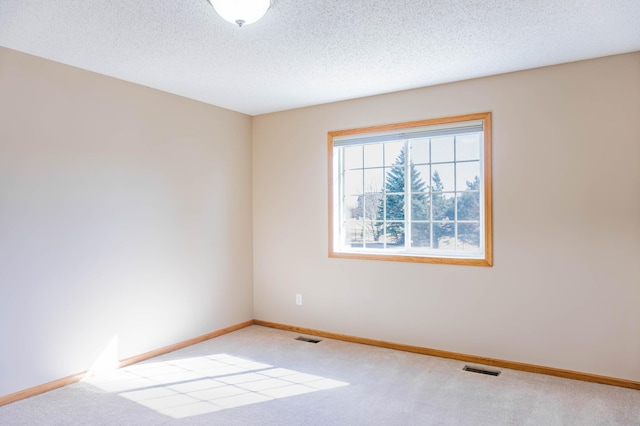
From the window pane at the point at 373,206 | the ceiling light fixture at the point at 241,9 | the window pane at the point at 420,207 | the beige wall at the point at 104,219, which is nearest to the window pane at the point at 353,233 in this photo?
the window pane at the point at 373,206

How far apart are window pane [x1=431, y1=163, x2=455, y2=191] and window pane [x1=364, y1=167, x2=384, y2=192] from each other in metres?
0.52

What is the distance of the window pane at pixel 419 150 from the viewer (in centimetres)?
393

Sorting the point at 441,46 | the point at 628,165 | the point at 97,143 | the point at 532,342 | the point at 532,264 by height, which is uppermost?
the point at 441,46

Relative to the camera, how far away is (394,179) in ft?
13.5

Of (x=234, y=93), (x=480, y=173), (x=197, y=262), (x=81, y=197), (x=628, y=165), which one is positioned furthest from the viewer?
(x=197, y=262)

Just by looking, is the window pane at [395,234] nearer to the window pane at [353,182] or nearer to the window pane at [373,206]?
the window pane at [373,206]

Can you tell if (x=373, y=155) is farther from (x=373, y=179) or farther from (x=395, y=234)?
(x=395, y=234)

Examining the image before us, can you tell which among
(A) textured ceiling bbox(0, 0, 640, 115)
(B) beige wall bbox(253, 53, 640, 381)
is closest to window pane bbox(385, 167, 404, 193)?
(B) beige wall bbox(253, 53, 640, 381)

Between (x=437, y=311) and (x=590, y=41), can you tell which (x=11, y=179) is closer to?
(x=437, y=311)

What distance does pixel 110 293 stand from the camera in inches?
137

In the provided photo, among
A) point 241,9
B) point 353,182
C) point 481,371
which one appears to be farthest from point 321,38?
point 481,371

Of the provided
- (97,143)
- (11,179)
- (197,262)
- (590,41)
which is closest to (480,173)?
(590,41)

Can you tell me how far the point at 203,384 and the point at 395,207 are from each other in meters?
2.28

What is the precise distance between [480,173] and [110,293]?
3262 mm
